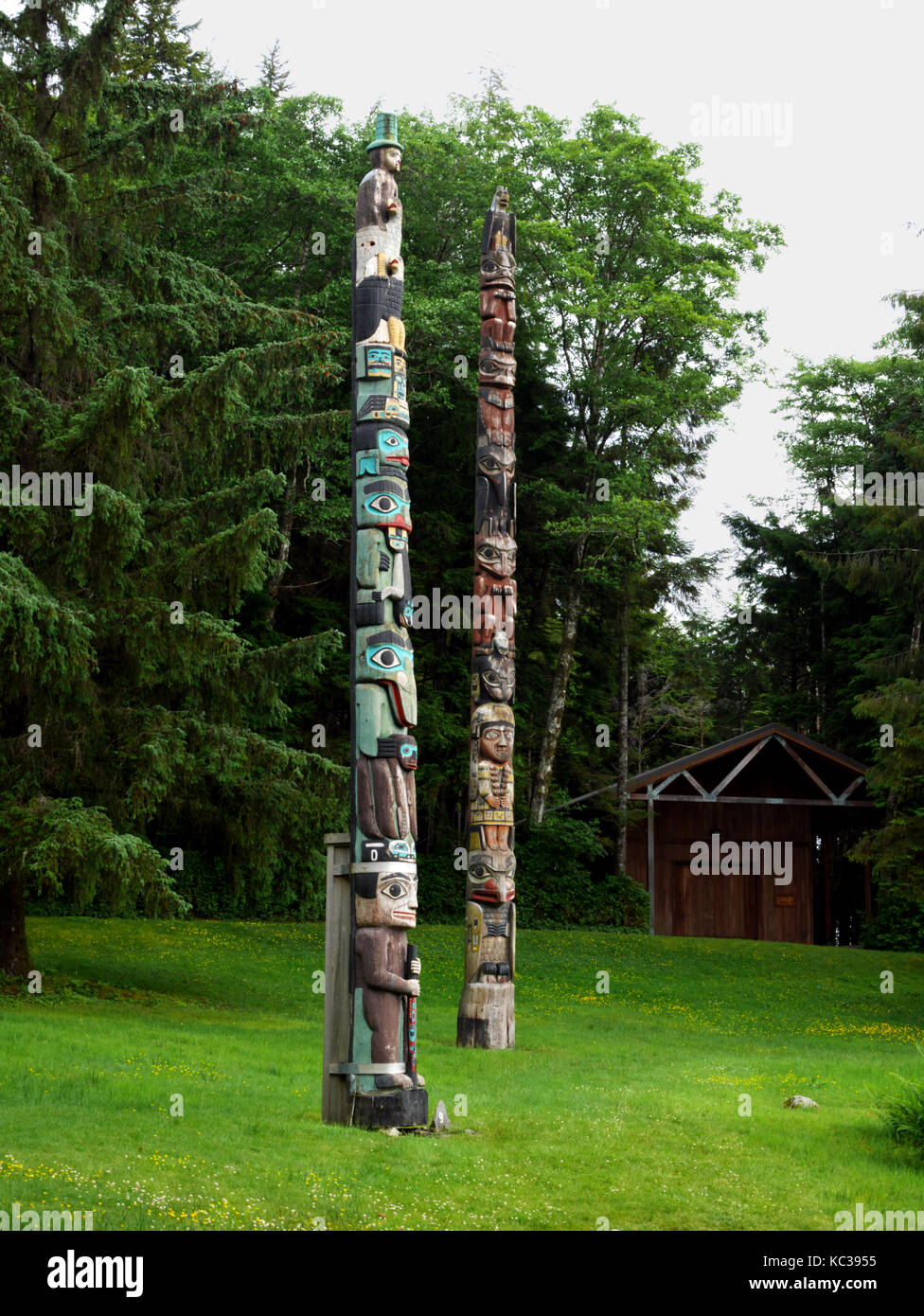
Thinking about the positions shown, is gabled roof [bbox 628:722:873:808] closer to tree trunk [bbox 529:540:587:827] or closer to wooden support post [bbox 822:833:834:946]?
wooden support post [bbox 822:833:834:946]

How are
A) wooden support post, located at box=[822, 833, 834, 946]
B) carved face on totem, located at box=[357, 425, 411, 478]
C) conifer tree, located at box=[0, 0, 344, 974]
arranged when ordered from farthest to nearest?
wooden support post, located at box=[822, 833, 834, 946]
conifer tree, located at box=[0, 0, 344, 974]
carved face on totem, located at box=[357, 425, 411, 478]

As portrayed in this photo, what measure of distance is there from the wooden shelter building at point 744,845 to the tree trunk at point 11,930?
20195 mm

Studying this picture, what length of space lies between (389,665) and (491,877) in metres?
6.27

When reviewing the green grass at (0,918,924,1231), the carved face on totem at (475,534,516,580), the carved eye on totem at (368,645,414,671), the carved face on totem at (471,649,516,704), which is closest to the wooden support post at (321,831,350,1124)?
the green grass at (0,918,924,1231)

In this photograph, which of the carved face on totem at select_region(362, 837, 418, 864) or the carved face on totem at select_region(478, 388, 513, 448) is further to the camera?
the carved face on totem at select_region(478, 388, 513, 448)

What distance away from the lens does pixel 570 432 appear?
127ft

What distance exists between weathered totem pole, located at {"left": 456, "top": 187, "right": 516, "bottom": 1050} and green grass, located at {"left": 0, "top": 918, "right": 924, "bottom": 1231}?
Answer: 979 mm

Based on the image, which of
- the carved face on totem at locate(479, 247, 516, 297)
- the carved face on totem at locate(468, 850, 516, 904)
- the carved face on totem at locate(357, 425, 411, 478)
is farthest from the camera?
the carved face on totem at locate(479, 247, 516, 297)

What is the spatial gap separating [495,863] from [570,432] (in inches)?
930

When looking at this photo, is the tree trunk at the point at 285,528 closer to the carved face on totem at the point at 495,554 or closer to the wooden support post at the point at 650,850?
the wooden support post at the point at 650,850

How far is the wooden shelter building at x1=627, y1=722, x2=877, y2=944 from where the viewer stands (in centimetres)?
3584

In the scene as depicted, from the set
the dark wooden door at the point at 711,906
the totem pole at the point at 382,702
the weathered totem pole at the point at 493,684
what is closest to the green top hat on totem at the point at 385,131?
the totem pole at the point at 382,702

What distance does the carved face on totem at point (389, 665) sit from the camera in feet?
38.0

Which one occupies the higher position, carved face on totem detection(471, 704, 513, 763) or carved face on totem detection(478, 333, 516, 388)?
carved face on totem detection(478, 333, 516, 388)
